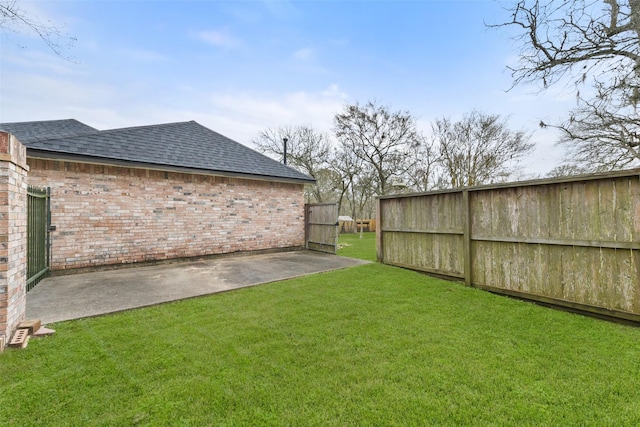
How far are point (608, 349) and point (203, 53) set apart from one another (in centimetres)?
1182

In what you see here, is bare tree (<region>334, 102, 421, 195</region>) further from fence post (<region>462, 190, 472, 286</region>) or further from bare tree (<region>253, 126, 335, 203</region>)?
fence post (<region>462, 190, 472, 286</region>)

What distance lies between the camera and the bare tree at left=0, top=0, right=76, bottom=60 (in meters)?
3.94

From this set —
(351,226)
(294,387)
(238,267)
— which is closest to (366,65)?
(238,267)

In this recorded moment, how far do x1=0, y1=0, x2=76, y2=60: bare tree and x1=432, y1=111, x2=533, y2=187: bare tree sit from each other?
17.0 metres

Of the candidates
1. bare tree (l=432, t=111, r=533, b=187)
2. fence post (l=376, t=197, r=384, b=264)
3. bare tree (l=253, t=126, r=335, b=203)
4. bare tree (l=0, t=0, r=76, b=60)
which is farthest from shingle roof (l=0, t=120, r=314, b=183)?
bare tree (l=432, t=111, r=533, b=187)

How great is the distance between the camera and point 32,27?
4.13 metres

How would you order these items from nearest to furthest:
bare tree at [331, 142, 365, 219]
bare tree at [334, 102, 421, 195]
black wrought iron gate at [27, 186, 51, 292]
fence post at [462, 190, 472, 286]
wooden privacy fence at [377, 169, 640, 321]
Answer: wooden privacy fence at [377, 169, 640, 321]
black wrought iron gate at [27, 186, 51, 292]
fence post at [462, 190, 472, 286]
bare tree at [334, 102, 421, 195]
bare tree at [331, 142, 365, 219]

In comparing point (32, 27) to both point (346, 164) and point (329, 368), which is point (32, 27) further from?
point (346, 164)

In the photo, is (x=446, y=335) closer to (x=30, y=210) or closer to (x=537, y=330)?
(x=537, y=330)

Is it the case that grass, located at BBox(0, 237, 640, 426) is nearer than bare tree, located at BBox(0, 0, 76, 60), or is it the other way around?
grass, located at BBox(0, 237, 640, 426)

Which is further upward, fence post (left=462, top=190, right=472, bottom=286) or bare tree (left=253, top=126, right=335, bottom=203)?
bare tree (left=253, top=126, right=335, bottom=203)

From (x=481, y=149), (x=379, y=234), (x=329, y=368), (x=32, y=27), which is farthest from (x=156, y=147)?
(x=481, y=149)

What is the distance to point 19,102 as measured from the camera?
26.5 ft

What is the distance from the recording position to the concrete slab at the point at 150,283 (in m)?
3.75
